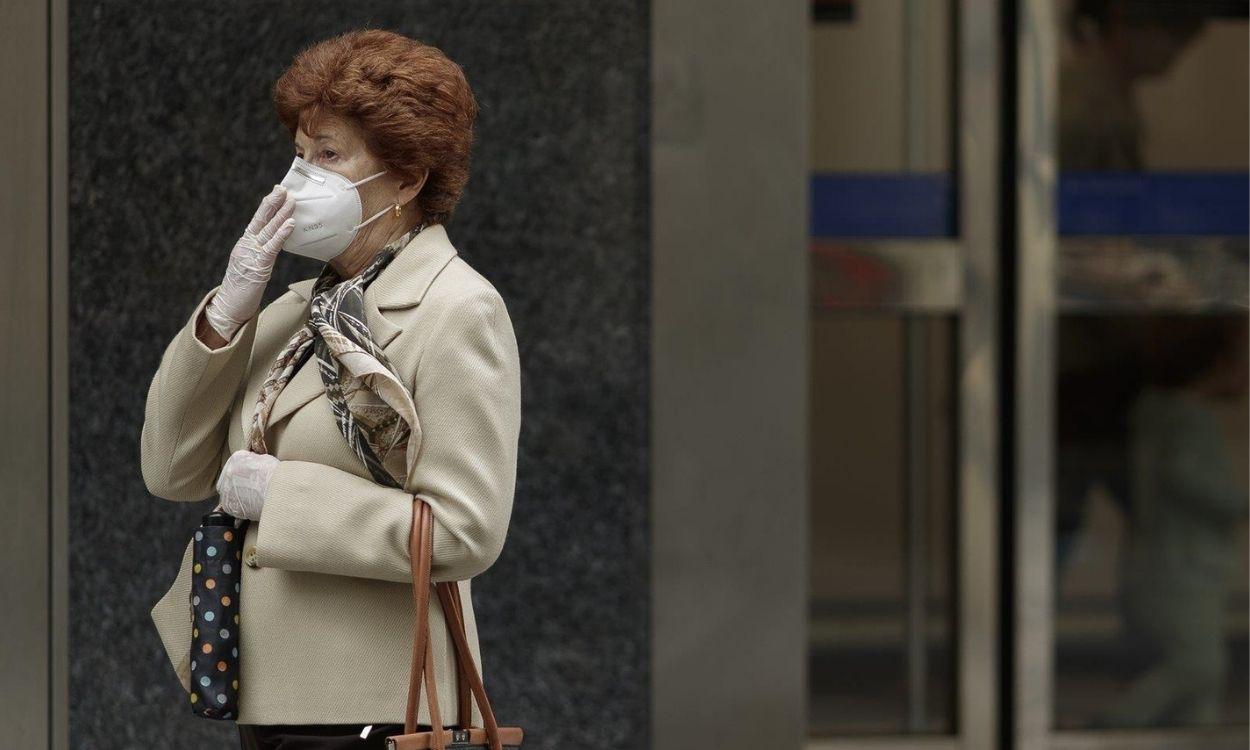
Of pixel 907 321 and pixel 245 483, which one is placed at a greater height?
pixel 907 321

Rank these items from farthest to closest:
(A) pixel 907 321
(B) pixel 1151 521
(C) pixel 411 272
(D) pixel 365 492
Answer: (B) pixel 1151 521 < (A) pixel 907 321 < (C) pixel 411 272 < (D) pixel 365 492

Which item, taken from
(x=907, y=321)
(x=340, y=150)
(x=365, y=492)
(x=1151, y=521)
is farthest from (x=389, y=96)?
(x=1151, y=521)

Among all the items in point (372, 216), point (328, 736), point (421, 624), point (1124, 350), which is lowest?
point (328, 736)

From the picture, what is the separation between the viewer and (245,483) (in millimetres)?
2574

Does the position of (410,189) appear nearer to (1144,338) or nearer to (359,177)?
(359,177)

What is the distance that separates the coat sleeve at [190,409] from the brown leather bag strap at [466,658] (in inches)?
21.7

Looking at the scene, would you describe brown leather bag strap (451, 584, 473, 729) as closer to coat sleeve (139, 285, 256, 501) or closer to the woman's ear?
coat sleeve (139, 285, 256, 501)

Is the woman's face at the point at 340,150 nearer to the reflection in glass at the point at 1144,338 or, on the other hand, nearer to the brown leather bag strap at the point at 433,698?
the brown leather bag strap at the point at 433,698

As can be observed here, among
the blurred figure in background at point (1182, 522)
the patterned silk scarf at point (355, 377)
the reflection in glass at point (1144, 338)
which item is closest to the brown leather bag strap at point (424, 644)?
the patterned silk scarf at point (355, 377)

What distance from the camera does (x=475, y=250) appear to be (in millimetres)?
4398

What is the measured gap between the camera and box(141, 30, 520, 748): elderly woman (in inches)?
97.9

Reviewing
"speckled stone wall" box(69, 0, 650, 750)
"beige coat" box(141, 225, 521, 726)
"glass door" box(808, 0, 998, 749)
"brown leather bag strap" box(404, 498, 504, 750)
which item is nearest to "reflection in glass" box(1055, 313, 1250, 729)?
"glass door" box(808, 0, 998, 749)

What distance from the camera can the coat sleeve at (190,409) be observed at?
8.82ft

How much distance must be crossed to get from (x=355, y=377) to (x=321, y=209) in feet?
1.00
